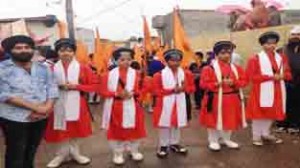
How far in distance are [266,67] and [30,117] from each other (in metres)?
3.81

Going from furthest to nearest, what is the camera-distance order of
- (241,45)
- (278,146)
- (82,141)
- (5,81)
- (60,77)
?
(241,45)
(82,141)
(278,146)
(60,77)
(5,81)

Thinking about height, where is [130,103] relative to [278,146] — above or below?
above

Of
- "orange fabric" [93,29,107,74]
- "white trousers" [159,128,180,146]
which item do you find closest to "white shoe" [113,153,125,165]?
"white trousers" [159,128,180,146]

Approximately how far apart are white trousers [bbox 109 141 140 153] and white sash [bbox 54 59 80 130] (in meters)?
0.70

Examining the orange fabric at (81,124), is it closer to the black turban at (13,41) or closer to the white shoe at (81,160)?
the white shoe at (81,160)

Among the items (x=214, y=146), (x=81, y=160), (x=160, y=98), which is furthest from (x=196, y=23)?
(x=81, y=160)

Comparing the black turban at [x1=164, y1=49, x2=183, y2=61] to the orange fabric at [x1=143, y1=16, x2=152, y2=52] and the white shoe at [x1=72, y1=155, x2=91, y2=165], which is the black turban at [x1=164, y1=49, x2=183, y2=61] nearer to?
the white shoe at [x1=72, y1=155, x2=91, y2=165]

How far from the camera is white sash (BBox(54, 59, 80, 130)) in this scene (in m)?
6.73

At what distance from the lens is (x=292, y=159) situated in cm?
714

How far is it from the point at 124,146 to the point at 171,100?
92cm

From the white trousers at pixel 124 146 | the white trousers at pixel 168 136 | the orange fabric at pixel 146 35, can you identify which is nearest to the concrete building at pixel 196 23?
the orange fabric at pixel 146 35

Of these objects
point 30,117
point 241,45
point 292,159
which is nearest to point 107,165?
point 30,117

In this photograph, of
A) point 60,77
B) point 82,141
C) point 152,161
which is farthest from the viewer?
point 82,141

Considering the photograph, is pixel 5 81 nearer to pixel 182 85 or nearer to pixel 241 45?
pixel 182 85
